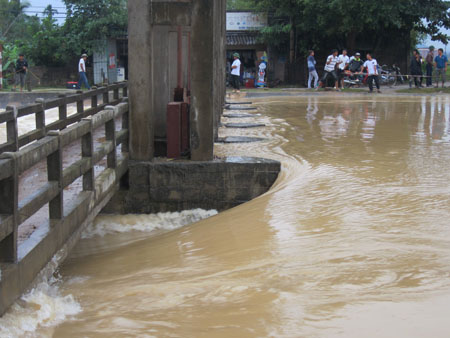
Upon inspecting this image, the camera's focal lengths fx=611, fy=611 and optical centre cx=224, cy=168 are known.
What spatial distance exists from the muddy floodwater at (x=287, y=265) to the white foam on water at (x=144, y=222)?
0.03 metres

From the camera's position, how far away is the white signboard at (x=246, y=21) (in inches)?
1235

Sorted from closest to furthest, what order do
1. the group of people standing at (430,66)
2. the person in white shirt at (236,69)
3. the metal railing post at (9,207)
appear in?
the metal railing post at (9,207) → the person in white shirt at (236,69) → the group of people standing at (430,66)

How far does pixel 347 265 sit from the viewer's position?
4.43m

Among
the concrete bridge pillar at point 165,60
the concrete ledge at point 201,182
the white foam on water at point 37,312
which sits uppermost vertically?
the concrete bridge pillar at point 165,60

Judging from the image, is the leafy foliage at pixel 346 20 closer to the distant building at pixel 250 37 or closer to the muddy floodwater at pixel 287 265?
the distant building at pixel 250 37

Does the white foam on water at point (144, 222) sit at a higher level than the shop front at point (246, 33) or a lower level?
lower

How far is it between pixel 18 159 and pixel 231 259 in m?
1.86

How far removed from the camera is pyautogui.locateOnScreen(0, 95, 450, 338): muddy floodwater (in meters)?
3.73

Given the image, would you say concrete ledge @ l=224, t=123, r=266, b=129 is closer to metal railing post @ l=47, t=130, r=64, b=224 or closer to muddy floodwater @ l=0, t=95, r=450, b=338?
muddy floodwater @ l=0, t=95, r=450, b=338

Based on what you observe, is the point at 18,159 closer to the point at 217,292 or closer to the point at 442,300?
the point at 217,292

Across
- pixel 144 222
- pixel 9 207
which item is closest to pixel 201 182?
pixel 144 222

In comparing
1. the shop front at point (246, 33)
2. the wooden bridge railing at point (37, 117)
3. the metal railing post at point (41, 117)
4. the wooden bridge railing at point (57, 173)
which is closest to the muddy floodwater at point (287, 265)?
the wooden bridge railing at point (57, 173)

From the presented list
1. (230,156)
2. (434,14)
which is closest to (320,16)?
(434,14)

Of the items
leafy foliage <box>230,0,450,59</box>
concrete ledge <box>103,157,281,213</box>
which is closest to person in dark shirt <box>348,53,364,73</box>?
leafy foliage <box>230,0,450,59</box>
